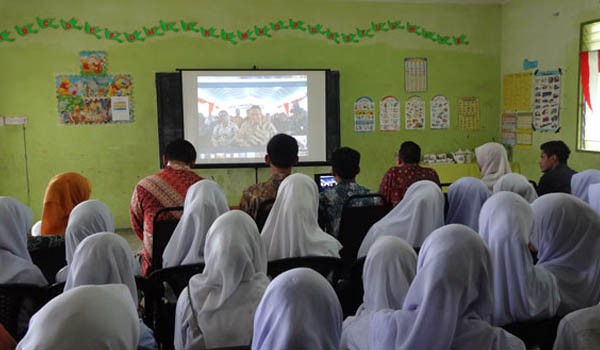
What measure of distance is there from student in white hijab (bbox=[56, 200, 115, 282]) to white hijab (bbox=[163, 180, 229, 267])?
1.16ft

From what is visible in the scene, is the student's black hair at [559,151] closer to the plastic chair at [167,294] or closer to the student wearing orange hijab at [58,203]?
the plastic chair at [167,294]

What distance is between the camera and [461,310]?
1304 millimetres

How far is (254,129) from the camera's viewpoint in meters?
5.71

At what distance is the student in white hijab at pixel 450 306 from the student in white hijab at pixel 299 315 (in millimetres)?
186

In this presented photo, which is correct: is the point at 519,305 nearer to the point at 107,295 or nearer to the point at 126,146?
the point at 107,295

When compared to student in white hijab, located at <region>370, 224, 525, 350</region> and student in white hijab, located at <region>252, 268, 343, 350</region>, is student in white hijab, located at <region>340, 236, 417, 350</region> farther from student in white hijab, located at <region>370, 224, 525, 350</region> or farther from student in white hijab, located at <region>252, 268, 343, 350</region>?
student in white hijab, located at <region>252, 268, 343, 350</region>

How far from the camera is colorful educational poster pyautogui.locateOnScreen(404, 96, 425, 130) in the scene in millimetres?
6125

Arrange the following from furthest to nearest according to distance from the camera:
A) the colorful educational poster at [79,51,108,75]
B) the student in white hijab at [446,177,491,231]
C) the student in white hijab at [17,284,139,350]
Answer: the colorful educational poster at [79,51,108,75]
the student in white hijab at [446,177,491,231]
the student in white hijab at [17,284,139,350]

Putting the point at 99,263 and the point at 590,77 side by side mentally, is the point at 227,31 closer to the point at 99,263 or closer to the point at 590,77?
the point at 590,77

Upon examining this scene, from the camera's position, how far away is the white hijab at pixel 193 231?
246cm

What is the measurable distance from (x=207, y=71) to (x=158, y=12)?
0.82m

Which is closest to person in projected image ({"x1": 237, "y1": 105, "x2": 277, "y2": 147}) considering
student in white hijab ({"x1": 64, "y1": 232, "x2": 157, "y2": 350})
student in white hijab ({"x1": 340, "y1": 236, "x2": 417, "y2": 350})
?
student in white hijab ({"x1": 64, "y1": 232, "x2": 157, "y2": 350})

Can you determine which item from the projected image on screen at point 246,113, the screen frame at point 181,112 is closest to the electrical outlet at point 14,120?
the screen frame at point 181,112

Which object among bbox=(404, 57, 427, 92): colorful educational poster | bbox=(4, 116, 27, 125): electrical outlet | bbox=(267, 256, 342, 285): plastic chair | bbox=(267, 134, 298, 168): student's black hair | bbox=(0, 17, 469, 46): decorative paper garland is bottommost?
bbox=(267, 256, 342, 285): plastic chair
